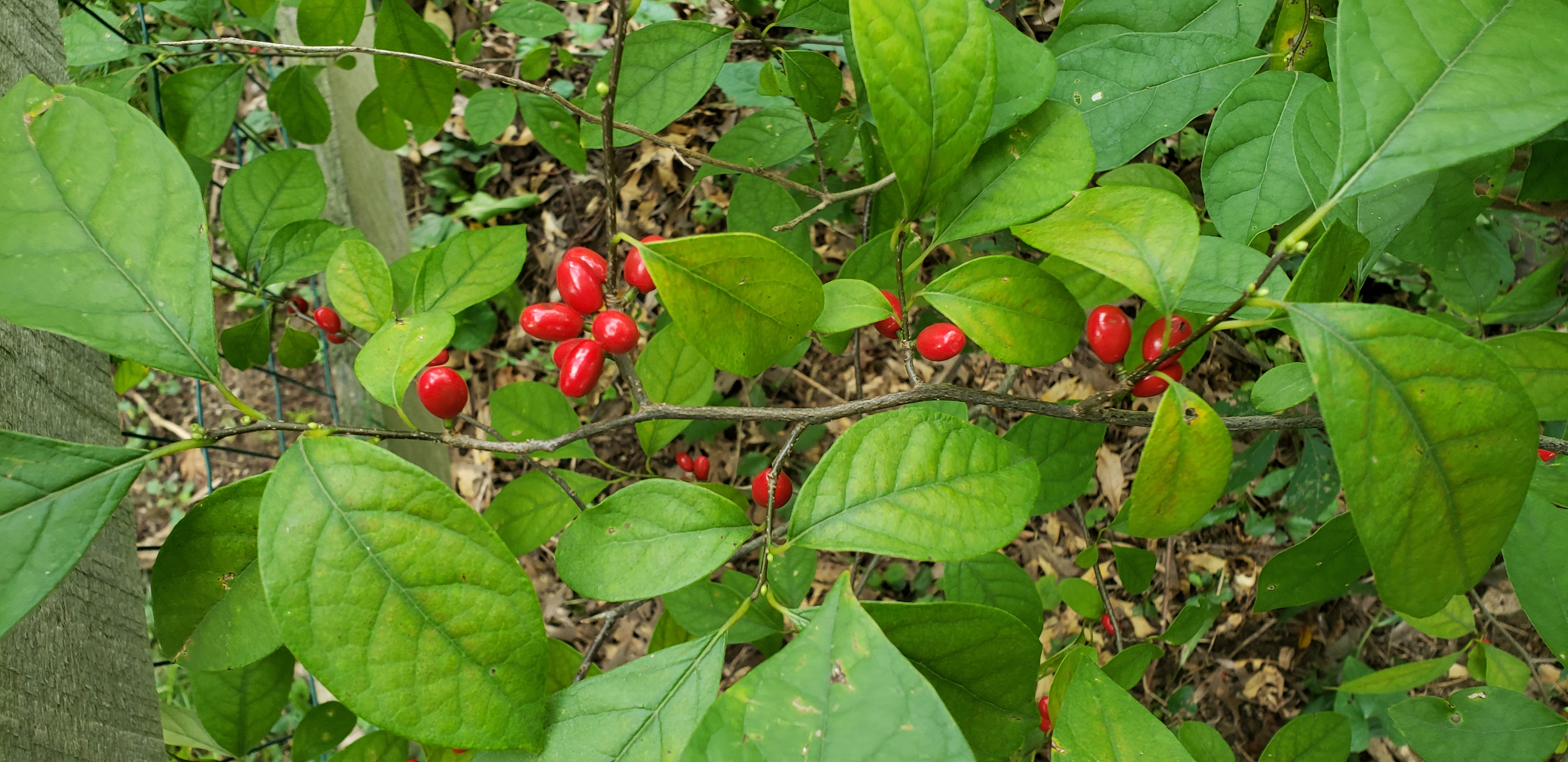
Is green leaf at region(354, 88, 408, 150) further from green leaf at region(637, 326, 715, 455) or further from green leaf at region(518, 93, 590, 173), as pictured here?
green leaf at region(637, 326, 715, 455)

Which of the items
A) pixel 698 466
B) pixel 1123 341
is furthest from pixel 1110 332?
pixel 698 466

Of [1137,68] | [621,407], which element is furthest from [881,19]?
[621,407]

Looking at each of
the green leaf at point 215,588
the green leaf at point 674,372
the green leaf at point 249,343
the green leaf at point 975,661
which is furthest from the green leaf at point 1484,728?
the green leaf at point 249,343

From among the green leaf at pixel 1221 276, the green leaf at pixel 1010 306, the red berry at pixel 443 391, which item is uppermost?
the green leaf at pixel 1221 276

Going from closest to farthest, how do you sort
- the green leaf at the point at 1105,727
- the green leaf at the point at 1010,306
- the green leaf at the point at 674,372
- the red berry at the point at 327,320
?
the green leaf at the point at 1105,727
the green leaf at the point at 1010,306
the green leaf at the point at 674,372
the red berry at the point at 327,320

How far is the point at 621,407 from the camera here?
140 inches

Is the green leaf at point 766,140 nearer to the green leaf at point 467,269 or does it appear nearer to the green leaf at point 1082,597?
the green leaf at point 467,269

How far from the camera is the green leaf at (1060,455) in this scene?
1439 mm

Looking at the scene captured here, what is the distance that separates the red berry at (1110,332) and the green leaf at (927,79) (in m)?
0.29

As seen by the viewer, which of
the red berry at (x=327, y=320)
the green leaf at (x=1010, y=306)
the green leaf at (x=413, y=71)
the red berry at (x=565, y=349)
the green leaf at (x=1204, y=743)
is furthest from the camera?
the red berry at (x=327, y=320)

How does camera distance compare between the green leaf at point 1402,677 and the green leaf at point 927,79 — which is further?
the green leaf at point 1402,677

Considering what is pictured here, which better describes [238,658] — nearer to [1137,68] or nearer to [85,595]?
[85,595]

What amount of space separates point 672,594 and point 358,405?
2.36 metres

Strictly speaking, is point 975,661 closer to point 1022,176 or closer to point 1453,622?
point 1022,176
